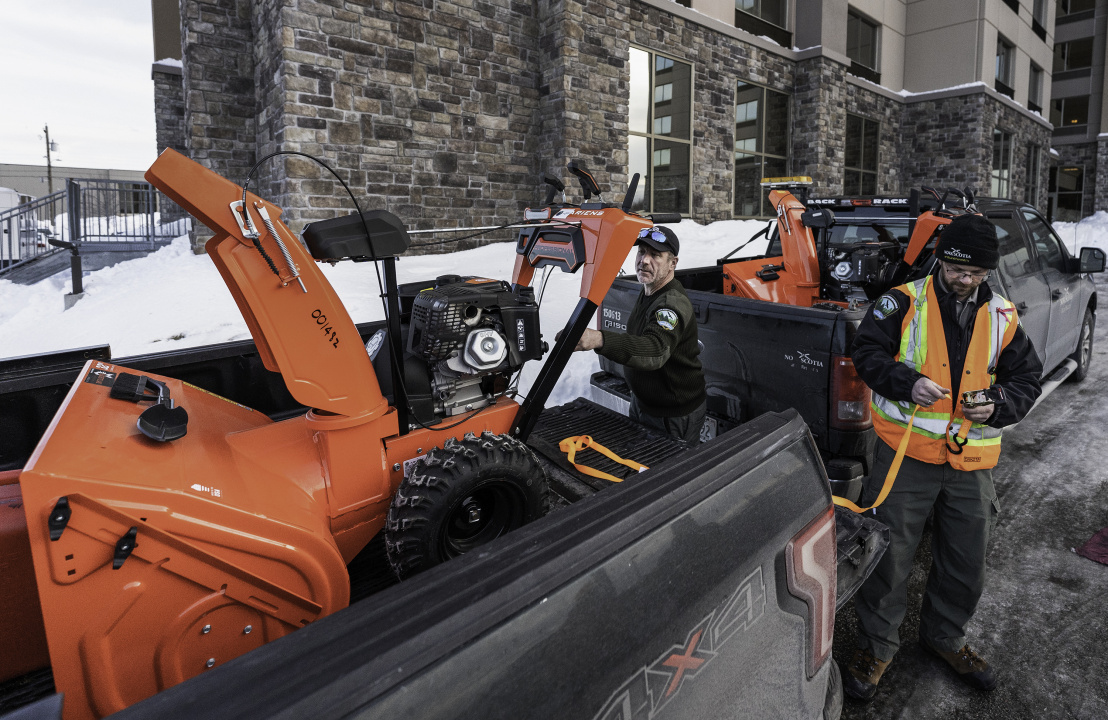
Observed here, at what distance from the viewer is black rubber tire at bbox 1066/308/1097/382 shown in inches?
248

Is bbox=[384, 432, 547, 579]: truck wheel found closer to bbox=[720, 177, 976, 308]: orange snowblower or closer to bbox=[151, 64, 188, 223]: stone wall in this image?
bbox=[720, 177, 976, 308]: orange snowblower

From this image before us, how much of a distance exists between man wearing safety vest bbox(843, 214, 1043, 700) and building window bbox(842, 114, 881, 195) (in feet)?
58.4

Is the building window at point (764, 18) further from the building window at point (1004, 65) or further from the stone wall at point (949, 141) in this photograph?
the building window at point (1004, 65)

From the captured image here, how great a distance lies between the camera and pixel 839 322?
3137 mm

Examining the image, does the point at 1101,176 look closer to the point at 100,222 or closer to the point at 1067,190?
the point at 1067,190

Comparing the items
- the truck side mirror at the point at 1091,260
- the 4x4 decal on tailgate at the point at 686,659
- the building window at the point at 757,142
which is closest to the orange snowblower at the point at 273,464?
the 4x4 decal on tailgate at the point at 686,659

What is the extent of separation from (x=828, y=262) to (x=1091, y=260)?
1940 mm

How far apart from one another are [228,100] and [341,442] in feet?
32.7

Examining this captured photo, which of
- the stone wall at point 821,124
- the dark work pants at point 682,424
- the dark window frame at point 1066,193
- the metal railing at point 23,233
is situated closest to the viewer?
the dark work pants at point 682,424

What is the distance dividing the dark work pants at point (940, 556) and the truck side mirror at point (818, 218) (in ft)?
8.85

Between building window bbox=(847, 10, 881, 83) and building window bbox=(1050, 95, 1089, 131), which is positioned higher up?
building window bbox=(1050, 95, 1089, 131)

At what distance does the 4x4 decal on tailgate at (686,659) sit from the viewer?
983 mm

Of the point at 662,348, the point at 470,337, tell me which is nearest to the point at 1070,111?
the point at 662,348

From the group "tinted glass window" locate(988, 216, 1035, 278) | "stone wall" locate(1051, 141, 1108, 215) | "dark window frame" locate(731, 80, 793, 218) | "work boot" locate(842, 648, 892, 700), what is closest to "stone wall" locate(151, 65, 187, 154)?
"dark window frame" locate(731, 80, 793, 218)
